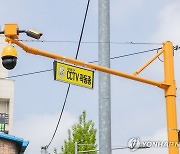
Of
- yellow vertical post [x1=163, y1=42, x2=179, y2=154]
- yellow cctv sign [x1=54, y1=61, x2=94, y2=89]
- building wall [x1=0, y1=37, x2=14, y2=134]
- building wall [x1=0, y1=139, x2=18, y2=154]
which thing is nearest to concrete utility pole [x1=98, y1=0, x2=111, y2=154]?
yellow cctv sign [x1=54, y1=61, x2=94, y2=89]

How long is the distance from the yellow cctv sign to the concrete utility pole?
285 millimetres

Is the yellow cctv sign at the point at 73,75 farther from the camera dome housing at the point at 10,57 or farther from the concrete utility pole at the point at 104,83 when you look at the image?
the camera dome housing at the point at 10,57

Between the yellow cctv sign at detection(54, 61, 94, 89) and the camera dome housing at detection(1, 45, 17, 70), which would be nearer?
the camera dome housing at detection(1, 45, 17, 70)

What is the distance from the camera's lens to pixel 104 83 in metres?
9.95

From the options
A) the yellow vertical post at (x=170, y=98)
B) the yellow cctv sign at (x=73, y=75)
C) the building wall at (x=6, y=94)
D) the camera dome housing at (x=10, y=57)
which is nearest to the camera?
the camera dome housing at (x=10, y=57)

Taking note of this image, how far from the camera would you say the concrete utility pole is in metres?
9.54

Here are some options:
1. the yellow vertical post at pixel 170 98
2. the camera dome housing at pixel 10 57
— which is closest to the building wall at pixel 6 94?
the yellow vertical post at pixel 170 98

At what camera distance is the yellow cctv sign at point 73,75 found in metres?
9.43

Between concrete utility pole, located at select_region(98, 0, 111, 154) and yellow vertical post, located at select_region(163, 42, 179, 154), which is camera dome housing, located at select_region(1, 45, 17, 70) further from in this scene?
yellow vertical post, located at select_region(163, 42, 179, 154)

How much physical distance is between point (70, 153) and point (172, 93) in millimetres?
27678

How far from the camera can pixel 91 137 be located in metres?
37.7

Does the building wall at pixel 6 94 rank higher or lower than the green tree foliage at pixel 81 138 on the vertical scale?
higher

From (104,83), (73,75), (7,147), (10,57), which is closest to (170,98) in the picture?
(104,83)

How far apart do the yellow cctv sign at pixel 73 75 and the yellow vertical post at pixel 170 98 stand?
175 centimetres
